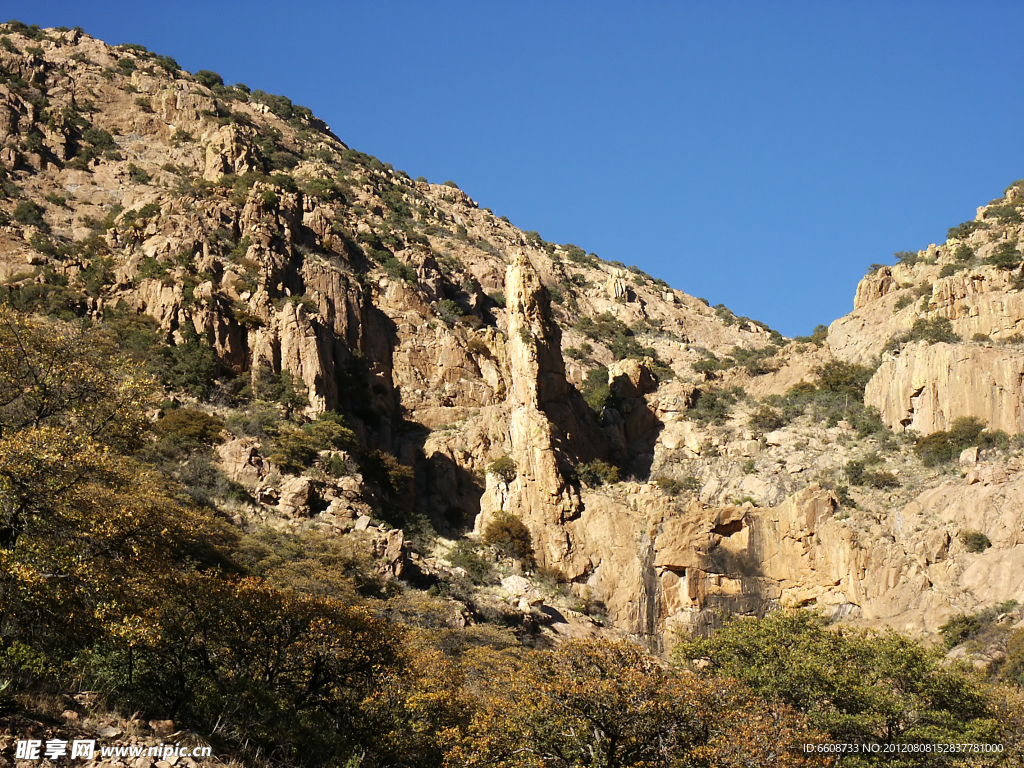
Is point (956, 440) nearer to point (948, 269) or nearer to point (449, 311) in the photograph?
point (948, 269)

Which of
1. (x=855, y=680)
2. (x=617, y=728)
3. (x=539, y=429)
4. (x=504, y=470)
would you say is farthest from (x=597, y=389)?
(x=617, y=728)

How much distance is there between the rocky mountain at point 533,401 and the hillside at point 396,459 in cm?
19

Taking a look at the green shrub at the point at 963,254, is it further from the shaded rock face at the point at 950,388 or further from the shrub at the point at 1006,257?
the shaded rock face at the point at 950,388

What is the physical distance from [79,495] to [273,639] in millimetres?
6441

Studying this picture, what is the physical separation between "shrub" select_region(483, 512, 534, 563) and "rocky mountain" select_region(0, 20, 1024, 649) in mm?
230

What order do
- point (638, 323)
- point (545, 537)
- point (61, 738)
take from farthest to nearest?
point (638, 323) < point (545, 537) < point (61, 738)

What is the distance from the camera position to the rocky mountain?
38438 millimetres

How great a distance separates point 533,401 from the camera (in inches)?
1841

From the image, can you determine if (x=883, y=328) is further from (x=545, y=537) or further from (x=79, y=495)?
(x=79, y=495)

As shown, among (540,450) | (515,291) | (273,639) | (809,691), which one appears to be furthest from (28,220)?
(809,691)

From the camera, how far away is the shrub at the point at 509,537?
42469mm

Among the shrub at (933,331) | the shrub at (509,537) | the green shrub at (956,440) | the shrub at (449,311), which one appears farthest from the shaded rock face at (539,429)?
the shrub at (933,331)

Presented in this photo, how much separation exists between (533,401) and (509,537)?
7.79 m

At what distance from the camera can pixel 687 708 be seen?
1579 cm
